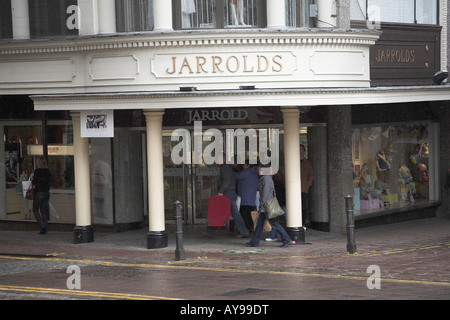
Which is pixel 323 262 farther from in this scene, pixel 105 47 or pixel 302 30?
pixel 105 47

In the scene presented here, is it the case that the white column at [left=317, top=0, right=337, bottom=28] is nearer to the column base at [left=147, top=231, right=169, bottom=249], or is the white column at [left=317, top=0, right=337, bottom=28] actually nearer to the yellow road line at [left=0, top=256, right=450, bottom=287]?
the column base at [left=147, top=231, right=169, bottom=249]

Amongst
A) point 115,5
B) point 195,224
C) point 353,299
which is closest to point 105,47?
point 115,5

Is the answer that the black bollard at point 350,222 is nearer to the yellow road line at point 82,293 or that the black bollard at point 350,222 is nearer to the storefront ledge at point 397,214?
the storefront ledge at point 397,214

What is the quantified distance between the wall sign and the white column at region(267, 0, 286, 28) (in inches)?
150

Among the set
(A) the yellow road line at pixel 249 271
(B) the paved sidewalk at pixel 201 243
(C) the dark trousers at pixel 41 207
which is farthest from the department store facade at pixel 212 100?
(A) the yellow road line at pixel 249 271

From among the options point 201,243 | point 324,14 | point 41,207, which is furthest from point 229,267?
point 41,207

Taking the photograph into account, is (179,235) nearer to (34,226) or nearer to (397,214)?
(34,226)

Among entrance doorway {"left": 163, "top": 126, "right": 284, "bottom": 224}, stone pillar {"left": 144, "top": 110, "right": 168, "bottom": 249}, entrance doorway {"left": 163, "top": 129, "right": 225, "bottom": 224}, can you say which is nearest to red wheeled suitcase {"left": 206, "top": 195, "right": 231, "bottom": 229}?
stone pillar {"left": 144, "top": 110, "right": 168, "bottom": 249}

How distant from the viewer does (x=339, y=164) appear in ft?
62.3

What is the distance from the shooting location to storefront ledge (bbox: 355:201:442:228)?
20.2 m

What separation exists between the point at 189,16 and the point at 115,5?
177cm

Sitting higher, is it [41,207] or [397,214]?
[41,207]

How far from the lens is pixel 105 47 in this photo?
56.1 feet

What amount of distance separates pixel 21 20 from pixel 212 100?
18.2 ft
